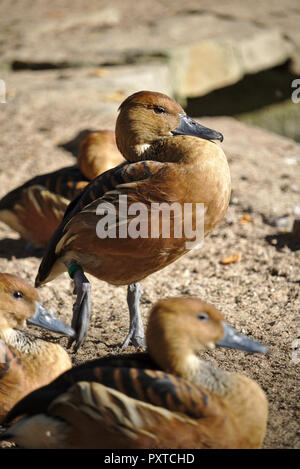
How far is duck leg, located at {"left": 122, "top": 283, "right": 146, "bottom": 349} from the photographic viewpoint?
4199 millimetres

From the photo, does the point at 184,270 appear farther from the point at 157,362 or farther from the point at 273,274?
the point at 157,362

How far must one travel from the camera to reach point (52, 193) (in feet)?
18.2

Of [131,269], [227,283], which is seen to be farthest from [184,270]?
[131,269]

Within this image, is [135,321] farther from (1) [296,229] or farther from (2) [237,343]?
(1) [296,229]

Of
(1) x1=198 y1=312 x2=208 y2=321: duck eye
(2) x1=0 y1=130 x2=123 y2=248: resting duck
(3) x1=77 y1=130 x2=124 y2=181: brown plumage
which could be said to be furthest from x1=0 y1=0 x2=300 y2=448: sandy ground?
(3) x1=77 y1=130 x2=124 y2=181: brown plumage

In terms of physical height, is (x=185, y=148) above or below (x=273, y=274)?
above

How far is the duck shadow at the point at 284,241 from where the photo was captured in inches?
214

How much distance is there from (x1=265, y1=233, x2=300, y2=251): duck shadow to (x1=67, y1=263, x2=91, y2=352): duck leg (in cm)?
198

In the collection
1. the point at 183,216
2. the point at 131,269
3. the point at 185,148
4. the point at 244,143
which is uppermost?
the point at 185,148

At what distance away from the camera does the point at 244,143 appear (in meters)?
8.17

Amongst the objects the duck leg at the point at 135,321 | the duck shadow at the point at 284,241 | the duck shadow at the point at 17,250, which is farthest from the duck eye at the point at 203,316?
the duck shadow at the point at 17,250

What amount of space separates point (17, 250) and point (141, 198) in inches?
96.5

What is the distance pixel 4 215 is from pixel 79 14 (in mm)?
7049

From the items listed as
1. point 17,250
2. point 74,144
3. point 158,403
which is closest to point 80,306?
point 158,403
